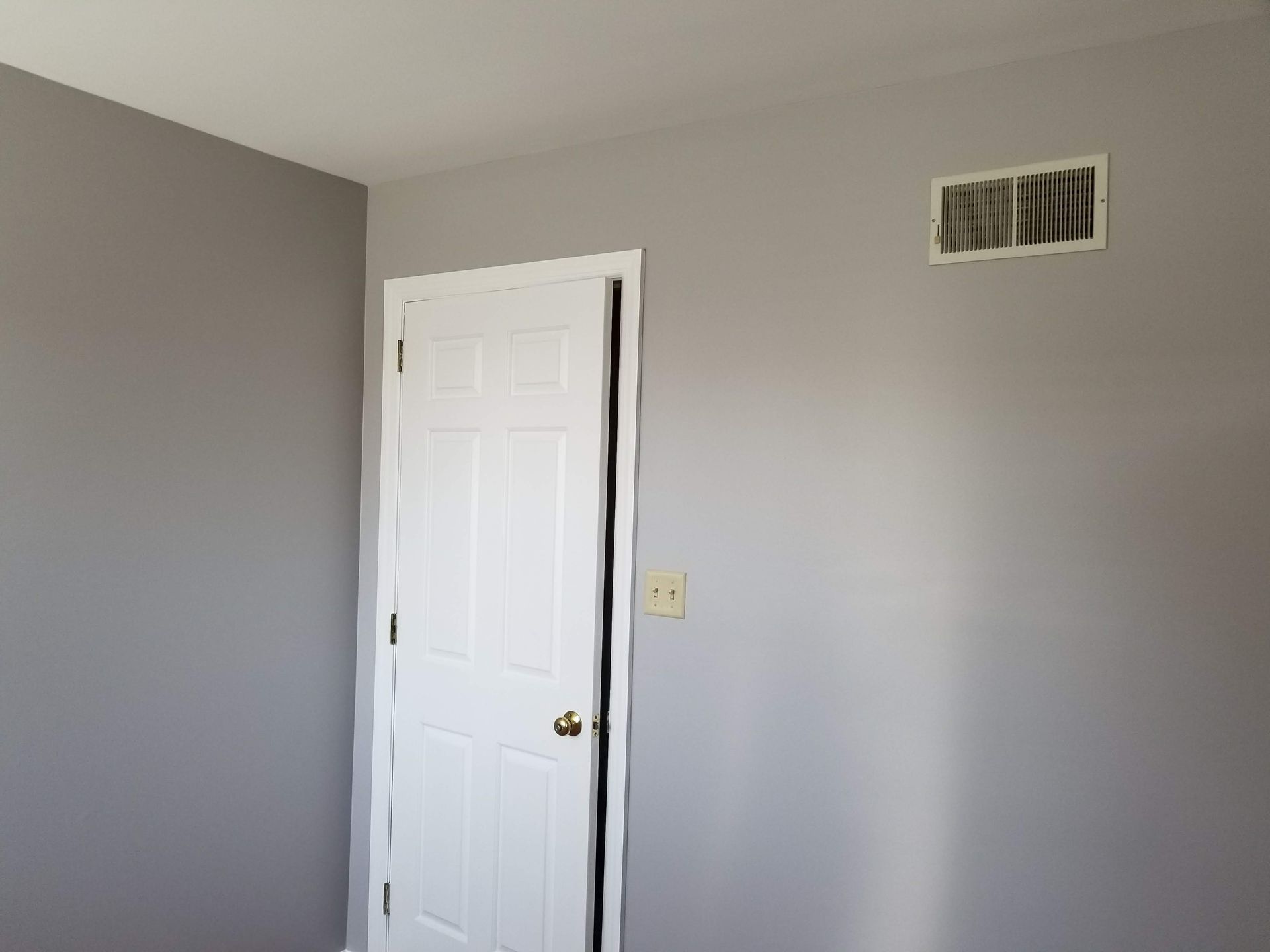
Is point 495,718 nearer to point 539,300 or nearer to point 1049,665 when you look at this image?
point 539,300

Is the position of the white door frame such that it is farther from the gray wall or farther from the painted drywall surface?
the gray wall

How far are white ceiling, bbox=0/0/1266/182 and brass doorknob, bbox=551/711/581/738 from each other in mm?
1511

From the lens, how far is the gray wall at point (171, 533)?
186 cm

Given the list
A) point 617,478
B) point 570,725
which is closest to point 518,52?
point 617,478

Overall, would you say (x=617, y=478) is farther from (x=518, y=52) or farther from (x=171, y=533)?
(x=171, y=533)

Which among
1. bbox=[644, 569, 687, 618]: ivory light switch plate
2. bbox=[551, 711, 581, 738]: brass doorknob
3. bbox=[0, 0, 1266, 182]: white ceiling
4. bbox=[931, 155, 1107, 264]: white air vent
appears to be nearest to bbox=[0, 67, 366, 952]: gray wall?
bbox=[0, 0, 1266, 182]: white ceiling

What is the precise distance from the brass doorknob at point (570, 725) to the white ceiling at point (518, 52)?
151cm

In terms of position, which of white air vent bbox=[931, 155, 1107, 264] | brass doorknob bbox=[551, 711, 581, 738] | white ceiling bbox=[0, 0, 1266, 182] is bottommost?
brass doorknob bbox=[551, 711, 581, 738]

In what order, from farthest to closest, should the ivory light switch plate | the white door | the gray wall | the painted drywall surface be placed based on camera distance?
the white door < the ivory light switch plate < the gray wall < the painted drywall surface

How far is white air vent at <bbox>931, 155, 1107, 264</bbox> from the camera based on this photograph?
1.56 meters

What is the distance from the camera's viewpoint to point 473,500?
2322mm

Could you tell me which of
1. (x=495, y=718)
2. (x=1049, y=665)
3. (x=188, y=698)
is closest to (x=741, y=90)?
(x=1049, y=665)

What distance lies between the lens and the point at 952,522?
169 centimetres

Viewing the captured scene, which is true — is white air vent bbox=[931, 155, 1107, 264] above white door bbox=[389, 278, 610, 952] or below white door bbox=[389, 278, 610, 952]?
above
